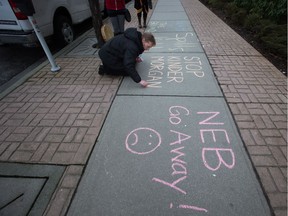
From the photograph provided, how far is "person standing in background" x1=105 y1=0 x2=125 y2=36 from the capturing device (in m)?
4.87

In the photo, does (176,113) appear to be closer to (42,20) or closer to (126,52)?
(126,52)

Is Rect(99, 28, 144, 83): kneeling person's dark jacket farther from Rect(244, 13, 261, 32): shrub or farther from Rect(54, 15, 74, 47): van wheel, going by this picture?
Rect(244, 13, 261, 32): shrub

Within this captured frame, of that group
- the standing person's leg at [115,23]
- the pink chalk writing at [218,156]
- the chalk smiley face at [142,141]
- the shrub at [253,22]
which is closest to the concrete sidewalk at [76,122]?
the pink chalk writing at [218,156]

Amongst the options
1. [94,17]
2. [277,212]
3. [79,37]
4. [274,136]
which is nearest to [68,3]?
[79,37]

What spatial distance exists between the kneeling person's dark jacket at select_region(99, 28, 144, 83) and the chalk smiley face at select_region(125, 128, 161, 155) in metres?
1.08

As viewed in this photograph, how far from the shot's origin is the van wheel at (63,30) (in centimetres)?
525

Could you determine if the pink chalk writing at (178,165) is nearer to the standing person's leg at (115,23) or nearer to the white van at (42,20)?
the white van at (42,20)

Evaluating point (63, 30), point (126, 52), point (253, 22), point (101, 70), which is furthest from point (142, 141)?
point (253, 22)

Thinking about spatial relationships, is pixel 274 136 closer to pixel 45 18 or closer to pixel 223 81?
pixel 223 81

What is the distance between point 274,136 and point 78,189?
7.61ft

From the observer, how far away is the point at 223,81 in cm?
376

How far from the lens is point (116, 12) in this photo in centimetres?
501

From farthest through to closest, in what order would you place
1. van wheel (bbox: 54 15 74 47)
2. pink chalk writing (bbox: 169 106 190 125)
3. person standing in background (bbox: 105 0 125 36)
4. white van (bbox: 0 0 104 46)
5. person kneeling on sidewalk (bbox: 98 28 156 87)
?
van wheel (bbox: 54 15 74 47)
person standing in background (bbox: 105 0 125 36)
white van (bbox: 0 0 104 46)
person kneeling on sidewalk (bbox: 98 28 156 87)
pink chalk writing (bbox: 169 106 190 125)

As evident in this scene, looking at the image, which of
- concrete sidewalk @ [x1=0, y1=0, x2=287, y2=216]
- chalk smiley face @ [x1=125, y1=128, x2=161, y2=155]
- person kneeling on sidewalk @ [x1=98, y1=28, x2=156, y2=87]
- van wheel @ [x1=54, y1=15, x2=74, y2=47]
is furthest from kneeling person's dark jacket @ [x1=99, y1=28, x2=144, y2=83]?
van wheel @ [x1=54, y1=15, x2=74, y2=47]
